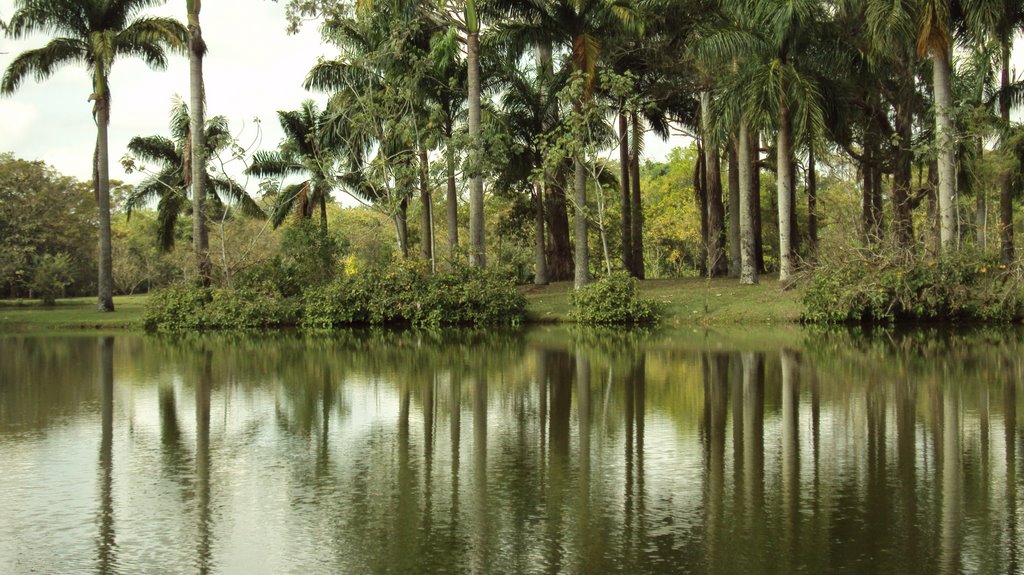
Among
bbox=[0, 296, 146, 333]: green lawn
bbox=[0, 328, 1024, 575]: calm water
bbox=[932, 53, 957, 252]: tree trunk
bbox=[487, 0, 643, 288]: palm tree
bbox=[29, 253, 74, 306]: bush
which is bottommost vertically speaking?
bbox=[0, 328, 1024, 575]: calm water

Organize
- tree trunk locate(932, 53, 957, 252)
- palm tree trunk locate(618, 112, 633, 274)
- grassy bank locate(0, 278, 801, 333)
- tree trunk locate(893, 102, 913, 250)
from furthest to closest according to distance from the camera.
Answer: palm tree trunk locate(618, 112, 633, 274) → tree trunk locate(893, 102, 913, 250) → grassy bank locate(0, 278, 801, 333) → tree trunk locate(932, 53, 957, 252)

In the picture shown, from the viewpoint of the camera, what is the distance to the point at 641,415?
13.6 m

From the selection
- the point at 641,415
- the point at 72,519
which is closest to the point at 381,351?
the point at 641,415

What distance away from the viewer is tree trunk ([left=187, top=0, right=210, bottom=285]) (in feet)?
125

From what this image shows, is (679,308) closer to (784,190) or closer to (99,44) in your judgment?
(784,190)

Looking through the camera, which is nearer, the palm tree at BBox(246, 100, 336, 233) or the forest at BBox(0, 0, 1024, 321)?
the forest at BBox(0, 0, 1024, 321)

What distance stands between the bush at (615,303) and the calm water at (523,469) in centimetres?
1306

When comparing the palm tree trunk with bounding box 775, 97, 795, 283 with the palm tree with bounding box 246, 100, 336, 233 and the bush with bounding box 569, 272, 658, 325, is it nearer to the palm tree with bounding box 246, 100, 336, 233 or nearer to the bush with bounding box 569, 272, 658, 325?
the bush with bounding box 569, 272, 658, 325

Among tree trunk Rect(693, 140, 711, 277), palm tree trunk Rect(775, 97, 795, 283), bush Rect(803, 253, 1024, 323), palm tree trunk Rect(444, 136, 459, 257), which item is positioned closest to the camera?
bush Rect(803, 253, 1024, 323)

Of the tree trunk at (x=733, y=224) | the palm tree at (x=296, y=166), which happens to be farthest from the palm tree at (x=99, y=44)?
the tree trunk at (x=733, y=224)

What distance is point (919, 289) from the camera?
2969 cm

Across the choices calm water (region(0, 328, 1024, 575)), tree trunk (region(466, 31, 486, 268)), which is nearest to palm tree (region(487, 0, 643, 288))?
tree trunk (region(466, 31, 486, 268))

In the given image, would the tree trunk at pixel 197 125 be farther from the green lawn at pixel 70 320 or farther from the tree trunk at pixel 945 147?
the tree trunk at pixel 945 147

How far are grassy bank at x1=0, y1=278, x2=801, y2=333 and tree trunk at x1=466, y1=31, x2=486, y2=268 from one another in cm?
265
